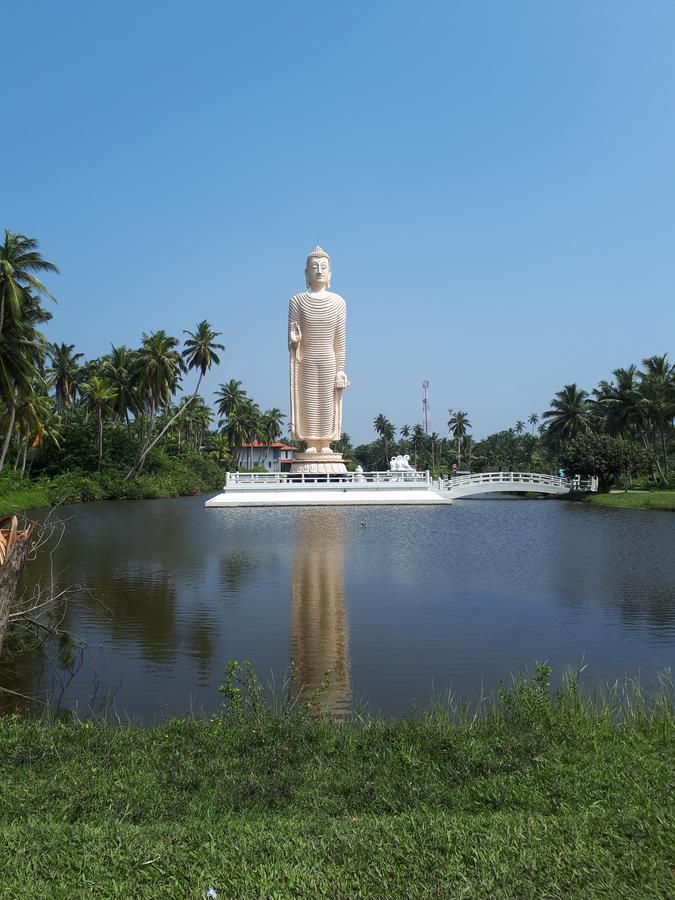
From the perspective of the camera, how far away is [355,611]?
37.1 feet

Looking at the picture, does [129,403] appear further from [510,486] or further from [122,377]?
[510,486]

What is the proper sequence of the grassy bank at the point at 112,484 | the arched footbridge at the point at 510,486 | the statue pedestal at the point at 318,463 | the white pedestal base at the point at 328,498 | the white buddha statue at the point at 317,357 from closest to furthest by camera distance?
the white pedestal base at the point at 328,498 → the grassy bank at the point at 112,484 → the statue pedestal at the point at 318,463 → the white buddha statue at the point at 317,357 → the arched footbridge at the point at 510,486

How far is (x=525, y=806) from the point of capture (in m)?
4.35

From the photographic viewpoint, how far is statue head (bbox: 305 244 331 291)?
39.7 m

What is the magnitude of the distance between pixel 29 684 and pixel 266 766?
3.97m

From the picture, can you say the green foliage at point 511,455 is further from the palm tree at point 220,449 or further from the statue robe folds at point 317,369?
the statue robe folds at point 317,369

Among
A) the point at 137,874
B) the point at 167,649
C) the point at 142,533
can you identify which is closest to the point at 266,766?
the point at 137,874

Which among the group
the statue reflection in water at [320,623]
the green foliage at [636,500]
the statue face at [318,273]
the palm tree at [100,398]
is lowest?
the statue reflection in water at [320,623]

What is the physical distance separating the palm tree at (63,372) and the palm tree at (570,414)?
1316 inches

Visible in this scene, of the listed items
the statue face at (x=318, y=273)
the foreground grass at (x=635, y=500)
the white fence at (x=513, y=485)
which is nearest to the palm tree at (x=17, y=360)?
the statue face at (x=318, y=273)

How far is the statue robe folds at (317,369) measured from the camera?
39625 millimetres

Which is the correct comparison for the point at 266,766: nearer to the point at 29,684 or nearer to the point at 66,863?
the point at 66,863

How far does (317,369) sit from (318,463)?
521 centimetres

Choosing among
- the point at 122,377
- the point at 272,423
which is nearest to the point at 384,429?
the point at 272,423
